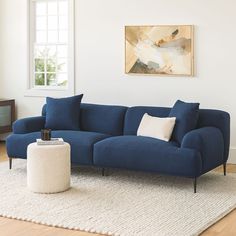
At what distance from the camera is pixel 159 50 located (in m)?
6.99

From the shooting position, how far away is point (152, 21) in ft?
23.0

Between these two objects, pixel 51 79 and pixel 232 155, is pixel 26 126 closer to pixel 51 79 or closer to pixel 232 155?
pixel 51 79

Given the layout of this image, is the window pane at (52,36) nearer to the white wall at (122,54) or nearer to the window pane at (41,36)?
the window pane at (41,36)

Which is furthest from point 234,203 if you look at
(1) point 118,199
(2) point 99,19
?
(2) point 99,19

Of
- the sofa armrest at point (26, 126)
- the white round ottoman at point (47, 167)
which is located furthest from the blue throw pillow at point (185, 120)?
the sofa armrest at point (26, 126)

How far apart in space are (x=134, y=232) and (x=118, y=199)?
94 cm

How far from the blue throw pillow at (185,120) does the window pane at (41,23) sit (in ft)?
9.82

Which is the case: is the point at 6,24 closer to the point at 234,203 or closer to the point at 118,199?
the point at 118,199

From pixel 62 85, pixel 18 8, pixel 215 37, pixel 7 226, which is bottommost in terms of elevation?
pixel 7 226

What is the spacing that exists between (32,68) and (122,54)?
1.52 meters

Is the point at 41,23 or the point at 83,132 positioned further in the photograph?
the point at 41,23

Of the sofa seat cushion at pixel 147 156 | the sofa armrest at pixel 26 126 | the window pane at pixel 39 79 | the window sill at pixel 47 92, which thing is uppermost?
the window pane at pixel 39 79

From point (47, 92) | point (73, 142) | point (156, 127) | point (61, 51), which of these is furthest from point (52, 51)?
point (156, 127)

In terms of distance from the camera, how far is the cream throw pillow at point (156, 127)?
5762mm
